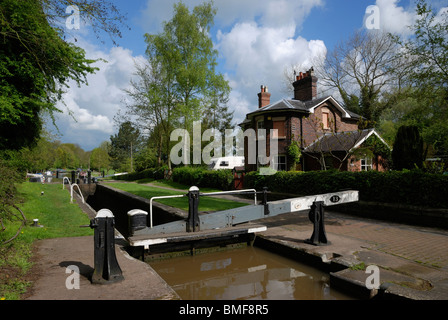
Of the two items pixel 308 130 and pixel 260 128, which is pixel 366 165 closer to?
pixel 308 130

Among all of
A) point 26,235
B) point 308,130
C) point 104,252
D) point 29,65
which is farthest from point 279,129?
point 104,252

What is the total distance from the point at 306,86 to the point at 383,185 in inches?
602

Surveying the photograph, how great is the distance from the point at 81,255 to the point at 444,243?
8.04 meters

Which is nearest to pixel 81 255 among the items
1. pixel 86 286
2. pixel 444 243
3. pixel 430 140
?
pixel 86 286

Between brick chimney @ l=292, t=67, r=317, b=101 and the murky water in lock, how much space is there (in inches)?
749

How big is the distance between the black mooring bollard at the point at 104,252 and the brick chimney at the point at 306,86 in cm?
2196

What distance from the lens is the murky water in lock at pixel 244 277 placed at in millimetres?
4879

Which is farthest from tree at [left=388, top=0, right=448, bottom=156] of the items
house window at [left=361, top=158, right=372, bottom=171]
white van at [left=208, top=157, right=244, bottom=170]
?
white van at [left=208, top=157, right=244, bottom=170]

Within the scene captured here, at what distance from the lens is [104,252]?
14.3 feet

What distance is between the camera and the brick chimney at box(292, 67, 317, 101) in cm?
2345

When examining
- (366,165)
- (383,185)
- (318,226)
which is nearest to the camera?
(318,226)

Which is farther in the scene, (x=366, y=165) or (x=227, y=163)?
(x=227, y=163)

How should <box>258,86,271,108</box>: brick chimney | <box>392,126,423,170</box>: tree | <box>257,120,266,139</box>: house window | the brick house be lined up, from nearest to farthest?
1. <box>392,126,423,170</box>: tree
2. the brick house
3. <box>257,120,266,139</box>: house window
4. <box>258,86,271,108</box>: brick chimney

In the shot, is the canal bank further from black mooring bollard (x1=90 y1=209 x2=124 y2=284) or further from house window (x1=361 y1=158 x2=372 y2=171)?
house window (x1=361 y1=158 x2=372 y2=171)
